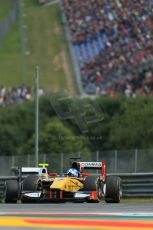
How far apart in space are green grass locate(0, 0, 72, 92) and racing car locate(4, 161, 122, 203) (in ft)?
105

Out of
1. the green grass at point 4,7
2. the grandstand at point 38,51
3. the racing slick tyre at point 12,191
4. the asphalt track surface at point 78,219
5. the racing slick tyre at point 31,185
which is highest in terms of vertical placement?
the asphalt track surface at point 78,219

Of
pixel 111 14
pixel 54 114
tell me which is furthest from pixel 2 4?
pixel 54 114

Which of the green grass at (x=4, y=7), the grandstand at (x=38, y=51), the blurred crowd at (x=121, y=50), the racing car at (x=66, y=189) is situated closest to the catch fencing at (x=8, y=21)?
the grandstand at (x=38, y=51)

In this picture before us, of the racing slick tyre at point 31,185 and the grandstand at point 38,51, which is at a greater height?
the racing slick tyre at point 31,185

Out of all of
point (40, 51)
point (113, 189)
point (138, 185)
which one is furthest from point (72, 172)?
point (40, 51)

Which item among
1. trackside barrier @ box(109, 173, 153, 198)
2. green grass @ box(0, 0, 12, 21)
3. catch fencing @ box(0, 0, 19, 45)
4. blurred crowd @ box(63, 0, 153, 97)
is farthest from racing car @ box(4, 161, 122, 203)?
green grass @ box(0, 0, 12, 21)

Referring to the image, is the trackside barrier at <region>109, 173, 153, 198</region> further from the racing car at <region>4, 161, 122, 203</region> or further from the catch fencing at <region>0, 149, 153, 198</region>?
the racing car at <region>4, 161, 122, 203</region>

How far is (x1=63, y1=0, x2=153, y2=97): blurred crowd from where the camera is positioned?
146ft

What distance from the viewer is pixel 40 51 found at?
60906 mm

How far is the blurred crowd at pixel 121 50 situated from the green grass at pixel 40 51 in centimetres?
404

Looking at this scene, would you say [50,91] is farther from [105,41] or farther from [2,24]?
[2,24]

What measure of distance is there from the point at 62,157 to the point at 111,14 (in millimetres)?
24914

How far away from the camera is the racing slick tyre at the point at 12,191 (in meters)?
19.2

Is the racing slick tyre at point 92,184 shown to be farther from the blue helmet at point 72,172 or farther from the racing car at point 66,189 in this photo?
the blue helmet at point 72,172
